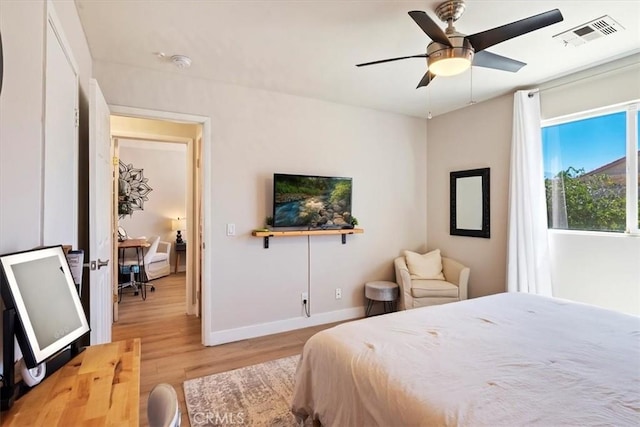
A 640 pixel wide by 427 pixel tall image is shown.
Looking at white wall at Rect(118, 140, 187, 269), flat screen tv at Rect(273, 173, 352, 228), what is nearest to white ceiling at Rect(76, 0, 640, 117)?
flat screen tv at Rect(273, 173, 352, 228)

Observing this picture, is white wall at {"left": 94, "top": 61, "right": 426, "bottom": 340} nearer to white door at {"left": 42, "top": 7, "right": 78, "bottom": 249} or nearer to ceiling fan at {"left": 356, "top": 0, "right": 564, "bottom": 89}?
white door at {"left": 42, "top": 7, "right": 78, "bottom": 249}

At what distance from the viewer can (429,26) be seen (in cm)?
173

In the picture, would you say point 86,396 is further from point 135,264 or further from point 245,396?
point 135,264

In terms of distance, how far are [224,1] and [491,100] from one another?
309 cm

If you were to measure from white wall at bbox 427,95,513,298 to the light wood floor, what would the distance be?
6.60 ft

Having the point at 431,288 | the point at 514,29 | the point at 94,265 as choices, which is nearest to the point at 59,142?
the point at 94,265

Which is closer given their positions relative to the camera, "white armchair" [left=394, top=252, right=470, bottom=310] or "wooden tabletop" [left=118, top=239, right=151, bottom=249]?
Answer: "white armchair" [left=394, top=252, right=470, bottom=310]

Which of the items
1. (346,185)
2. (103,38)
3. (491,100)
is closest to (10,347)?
(103,38)

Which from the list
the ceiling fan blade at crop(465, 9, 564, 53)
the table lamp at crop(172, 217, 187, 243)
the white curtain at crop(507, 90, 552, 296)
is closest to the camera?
the ceiling fan blade at crop(465, 9, 564, 53)

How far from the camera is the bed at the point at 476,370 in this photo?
1.09 metres

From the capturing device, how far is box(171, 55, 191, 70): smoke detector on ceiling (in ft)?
8.77

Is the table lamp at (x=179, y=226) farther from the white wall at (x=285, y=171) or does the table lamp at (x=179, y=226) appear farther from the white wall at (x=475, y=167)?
the white wall at (x=475, y=167)

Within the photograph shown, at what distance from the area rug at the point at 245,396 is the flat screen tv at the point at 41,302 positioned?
1.24m

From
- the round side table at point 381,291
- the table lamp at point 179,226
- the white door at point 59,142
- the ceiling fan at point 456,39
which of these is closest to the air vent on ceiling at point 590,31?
the ceiling fan at point 456,39
